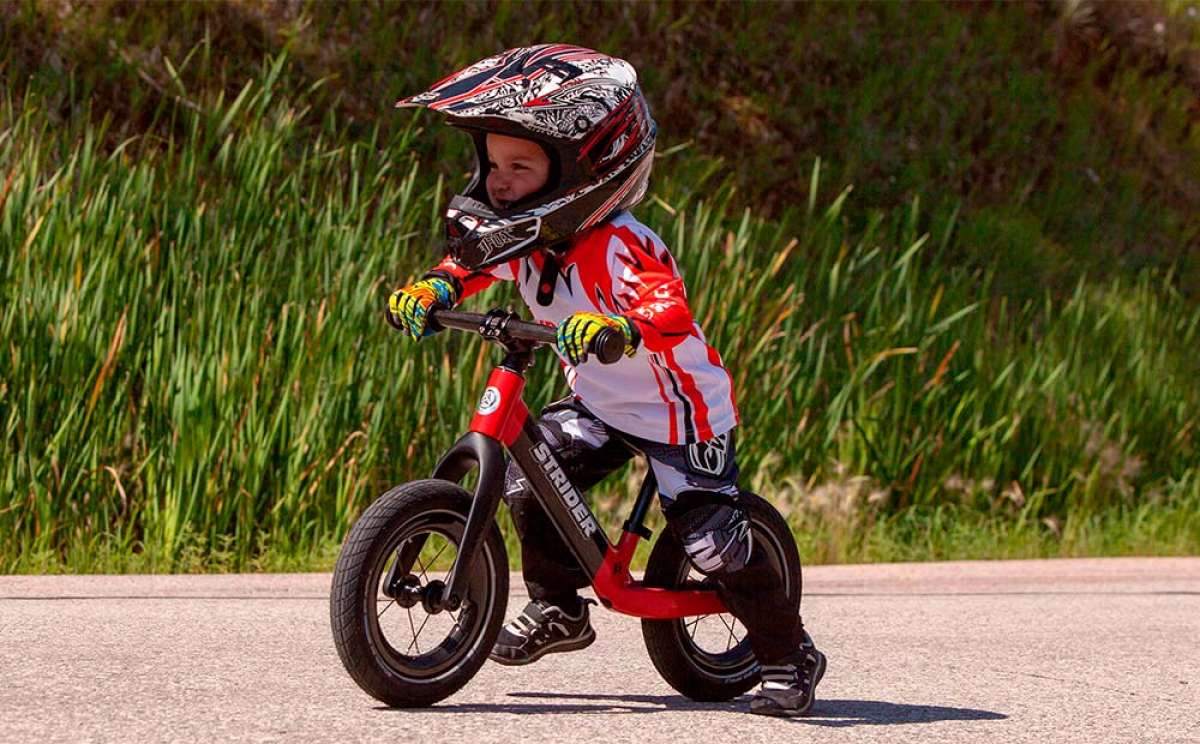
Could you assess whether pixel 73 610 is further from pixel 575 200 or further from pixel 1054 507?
pixel 1054 507

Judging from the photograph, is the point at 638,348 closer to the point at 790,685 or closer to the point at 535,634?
the point at 535,634

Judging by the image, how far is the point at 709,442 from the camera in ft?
15.9

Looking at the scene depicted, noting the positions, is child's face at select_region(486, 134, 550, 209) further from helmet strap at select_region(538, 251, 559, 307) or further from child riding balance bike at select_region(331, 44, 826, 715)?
helmet strap at select_region(538, 251, 559, 307)

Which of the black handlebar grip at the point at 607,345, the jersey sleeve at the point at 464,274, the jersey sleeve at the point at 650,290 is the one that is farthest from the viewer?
the jersey sleeve at the point at 464,274

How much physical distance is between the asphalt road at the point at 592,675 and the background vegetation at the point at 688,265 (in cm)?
78

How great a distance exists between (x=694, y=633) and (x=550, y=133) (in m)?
1.50

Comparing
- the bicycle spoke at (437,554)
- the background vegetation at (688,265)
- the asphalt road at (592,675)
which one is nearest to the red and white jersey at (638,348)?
the bicycle spoke at (437,554)

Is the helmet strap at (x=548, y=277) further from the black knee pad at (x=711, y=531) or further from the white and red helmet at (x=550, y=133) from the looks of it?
the black knee pad at (x=711, y=531)

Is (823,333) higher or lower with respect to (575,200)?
lower

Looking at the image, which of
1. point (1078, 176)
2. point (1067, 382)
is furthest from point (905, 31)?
point (1067, 382)

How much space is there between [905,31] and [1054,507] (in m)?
6.18

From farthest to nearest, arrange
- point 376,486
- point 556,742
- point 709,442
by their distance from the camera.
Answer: point 376,486, point 709,442, point 556,742

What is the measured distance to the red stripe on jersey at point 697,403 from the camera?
4773mm

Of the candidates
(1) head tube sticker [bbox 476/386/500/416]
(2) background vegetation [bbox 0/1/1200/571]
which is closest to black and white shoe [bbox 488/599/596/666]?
(1) head tube sticker [bbox 476/386/500/416]
